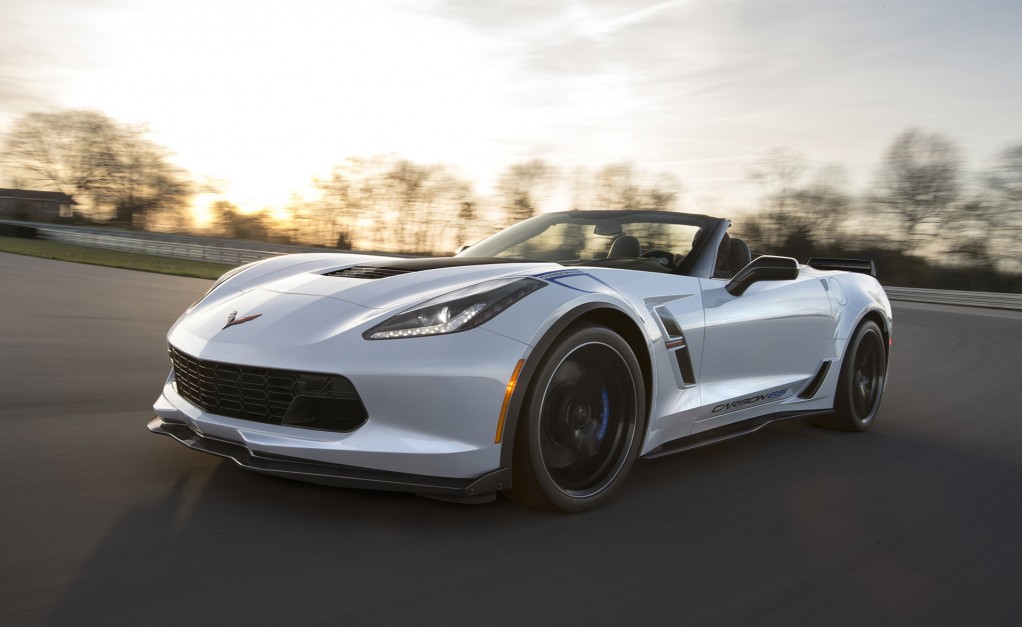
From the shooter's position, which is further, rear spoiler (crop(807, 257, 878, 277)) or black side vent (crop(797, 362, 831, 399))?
rear spoiler (crop(807, 257, 878, 277))

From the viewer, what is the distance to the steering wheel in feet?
13.6

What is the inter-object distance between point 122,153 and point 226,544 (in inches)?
3188

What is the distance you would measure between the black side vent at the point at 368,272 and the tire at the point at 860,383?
9.56 ft

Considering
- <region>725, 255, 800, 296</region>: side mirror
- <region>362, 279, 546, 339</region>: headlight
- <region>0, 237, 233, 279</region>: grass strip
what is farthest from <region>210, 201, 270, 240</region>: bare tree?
<region>362, 279, 546, 339</region>: headlight

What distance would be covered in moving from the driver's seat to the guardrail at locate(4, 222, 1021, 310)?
1832 centimetres

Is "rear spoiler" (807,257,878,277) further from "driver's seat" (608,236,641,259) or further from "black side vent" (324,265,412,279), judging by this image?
"black side vent" (324,265,412,279)

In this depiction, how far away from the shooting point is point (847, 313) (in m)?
5.06

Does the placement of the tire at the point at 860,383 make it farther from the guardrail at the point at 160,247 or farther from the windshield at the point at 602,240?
the guardrail at the point at 160,247

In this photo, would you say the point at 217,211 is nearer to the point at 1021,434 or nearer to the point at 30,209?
the point at 30,209

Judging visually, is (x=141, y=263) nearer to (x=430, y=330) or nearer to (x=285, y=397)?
(x=285, y=397)

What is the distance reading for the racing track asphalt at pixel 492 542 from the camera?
2.29 metres

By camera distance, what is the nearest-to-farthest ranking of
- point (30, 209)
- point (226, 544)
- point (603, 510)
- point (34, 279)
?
point (226, 544) → point (603, 510) → point (34, 279) → point (30, 209)

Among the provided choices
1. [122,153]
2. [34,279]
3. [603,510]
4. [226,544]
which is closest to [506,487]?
[603,510]

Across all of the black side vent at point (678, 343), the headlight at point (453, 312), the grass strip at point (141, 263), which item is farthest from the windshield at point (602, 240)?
the grass strip at point (141, 263)
